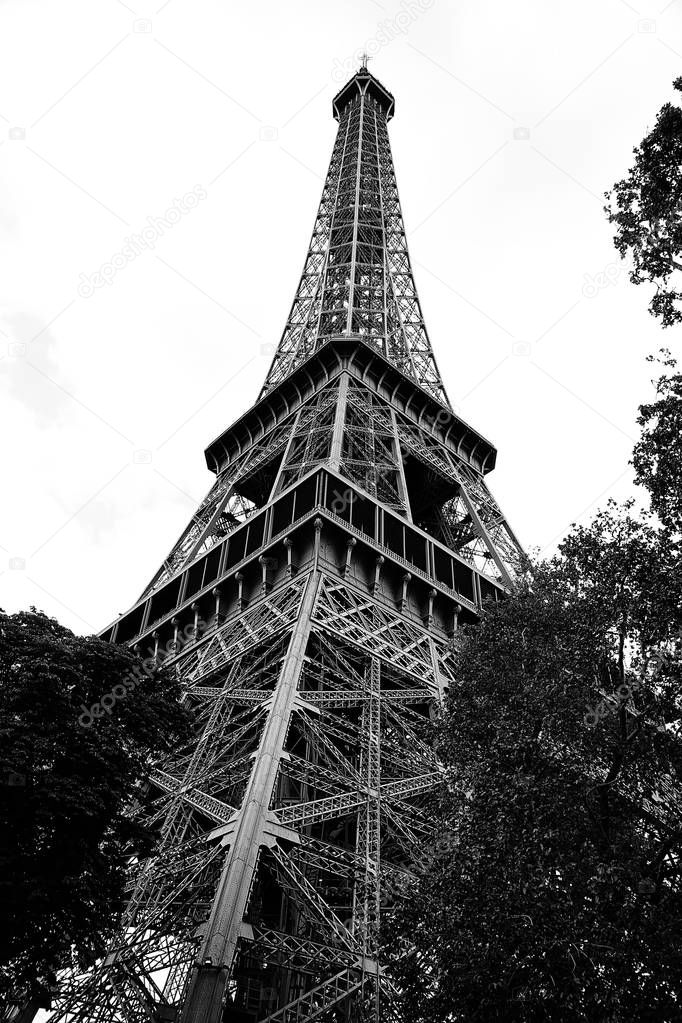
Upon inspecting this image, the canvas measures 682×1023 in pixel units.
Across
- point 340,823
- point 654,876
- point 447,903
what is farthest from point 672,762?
point 340,823

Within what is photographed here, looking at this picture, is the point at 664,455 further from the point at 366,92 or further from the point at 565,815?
the point at 366,92

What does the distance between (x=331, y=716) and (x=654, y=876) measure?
10177 millimetres

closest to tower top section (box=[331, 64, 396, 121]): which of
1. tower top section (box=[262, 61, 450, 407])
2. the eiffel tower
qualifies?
tower top section (box=[262, 61, 450, 407])

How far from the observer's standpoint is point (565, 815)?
637 inches

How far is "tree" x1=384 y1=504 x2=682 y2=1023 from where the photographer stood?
1402 cm

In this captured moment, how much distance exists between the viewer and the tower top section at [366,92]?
91.2m

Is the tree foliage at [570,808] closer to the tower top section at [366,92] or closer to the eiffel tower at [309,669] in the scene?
the eiffel tower at [309,669]

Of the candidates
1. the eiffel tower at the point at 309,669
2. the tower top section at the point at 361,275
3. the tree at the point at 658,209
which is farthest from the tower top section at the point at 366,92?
the tree at the point at 658,209

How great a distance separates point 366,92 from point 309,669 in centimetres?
7811

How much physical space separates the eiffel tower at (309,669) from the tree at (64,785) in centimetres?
183

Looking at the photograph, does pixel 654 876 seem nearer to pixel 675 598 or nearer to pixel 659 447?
pixel 675 598

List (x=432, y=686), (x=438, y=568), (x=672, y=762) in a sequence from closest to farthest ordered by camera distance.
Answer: (x=672, y=762) → (x=432, y=686) → (x=438, y=568)

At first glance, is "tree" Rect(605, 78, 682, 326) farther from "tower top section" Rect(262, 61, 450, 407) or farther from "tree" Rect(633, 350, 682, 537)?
"tower top section" Rect(262, 61, 450, 407)

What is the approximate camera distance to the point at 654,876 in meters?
14.9
